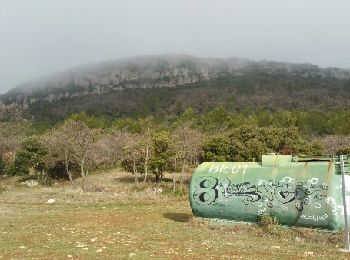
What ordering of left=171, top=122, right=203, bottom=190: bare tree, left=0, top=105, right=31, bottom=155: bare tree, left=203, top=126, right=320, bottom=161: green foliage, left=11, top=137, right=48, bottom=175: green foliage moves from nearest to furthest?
left=171, top=122, right=203, bottom=190: bare tree → left=203, top=126, right=320, bottom=161: green foliage → left=11, top=137, right=48, bottom=175: green foliage → left=0, top=105, right=31, bottom=155: bare tree

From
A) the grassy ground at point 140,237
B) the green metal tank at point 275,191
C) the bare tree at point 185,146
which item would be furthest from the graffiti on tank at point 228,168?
the bare tree at point 185,146

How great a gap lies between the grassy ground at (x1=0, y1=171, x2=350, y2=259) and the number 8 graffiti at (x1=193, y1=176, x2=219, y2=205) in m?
1.13

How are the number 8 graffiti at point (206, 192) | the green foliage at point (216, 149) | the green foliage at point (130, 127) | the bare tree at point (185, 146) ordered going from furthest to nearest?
the green foliage at point (130, 127) < the green foliage at point (216, 149) < the bare tree at point (185, 146) < the number 8 graffiti at point (206, 192)

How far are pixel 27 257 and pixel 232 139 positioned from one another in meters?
48.2

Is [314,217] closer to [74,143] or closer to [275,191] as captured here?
[275,191]

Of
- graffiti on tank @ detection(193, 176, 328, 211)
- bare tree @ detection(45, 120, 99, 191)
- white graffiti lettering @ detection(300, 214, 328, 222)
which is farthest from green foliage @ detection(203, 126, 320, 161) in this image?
white graffiti lettering @ detection(300, 214, 328, 222)

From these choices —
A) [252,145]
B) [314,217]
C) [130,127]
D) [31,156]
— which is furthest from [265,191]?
[130,127]

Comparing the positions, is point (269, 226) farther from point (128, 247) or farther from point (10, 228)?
point (10, 228)

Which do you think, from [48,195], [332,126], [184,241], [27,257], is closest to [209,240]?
[184,241]

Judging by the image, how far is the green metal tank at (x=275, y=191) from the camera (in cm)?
2003

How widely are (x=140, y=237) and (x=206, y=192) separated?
498 cm

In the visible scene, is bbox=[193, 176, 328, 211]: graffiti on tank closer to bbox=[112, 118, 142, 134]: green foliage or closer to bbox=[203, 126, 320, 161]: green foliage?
bbox=[203, 126, 320, 161]: green foliage

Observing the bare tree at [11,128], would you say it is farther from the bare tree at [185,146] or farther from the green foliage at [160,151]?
the bare tree at [185,146]

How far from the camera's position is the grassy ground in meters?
16.6
